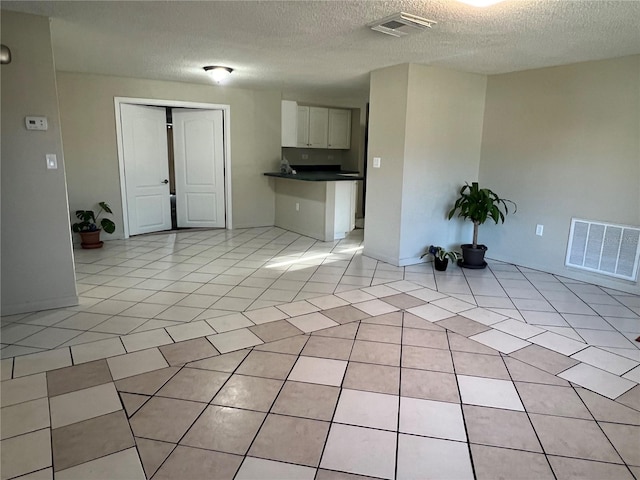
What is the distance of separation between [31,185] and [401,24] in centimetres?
292

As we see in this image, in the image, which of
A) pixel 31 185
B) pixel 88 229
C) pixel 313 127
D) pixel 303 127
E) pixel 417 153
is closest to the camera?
pixel 31 185

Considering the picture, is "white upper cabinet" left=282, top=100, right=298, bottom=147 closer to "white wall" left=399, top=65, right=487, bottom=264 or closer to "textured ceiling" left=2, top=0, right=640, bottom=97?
"textured ceiling" left=2, top=0, right=640, bottom=97

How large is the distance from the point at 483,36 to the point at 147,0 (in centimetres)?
243

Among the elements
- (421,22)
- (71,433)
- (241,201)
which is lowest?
(71,433)

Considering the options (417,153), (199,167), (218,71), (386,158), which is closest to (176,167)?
(199,167)

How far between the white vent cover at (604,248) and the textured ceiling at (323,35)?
5.21 ft

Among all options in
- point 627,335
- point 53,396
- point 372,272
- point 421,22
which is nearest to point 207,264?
point 372,272

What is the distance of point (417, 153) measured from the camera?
14.5 ft

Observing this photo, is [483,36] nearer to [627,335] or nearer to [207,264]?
[627,335]

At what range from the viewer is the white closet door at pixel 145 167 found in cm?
571

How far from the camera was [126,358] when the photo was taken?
8.28 ft

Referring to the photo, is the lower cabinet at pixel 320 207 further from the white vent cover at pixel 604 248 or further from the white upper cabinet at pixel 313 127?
the white vent cover at pixel 604 248

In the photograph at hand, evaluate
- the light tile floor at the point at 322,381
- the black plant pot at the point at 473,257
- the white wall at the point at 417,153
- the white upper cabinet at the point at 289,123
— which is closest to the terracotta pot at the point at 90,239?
the light tile floor at the point at 322,381

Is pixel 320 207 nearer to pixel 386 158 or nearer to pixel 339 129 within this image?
pixel 386 158
